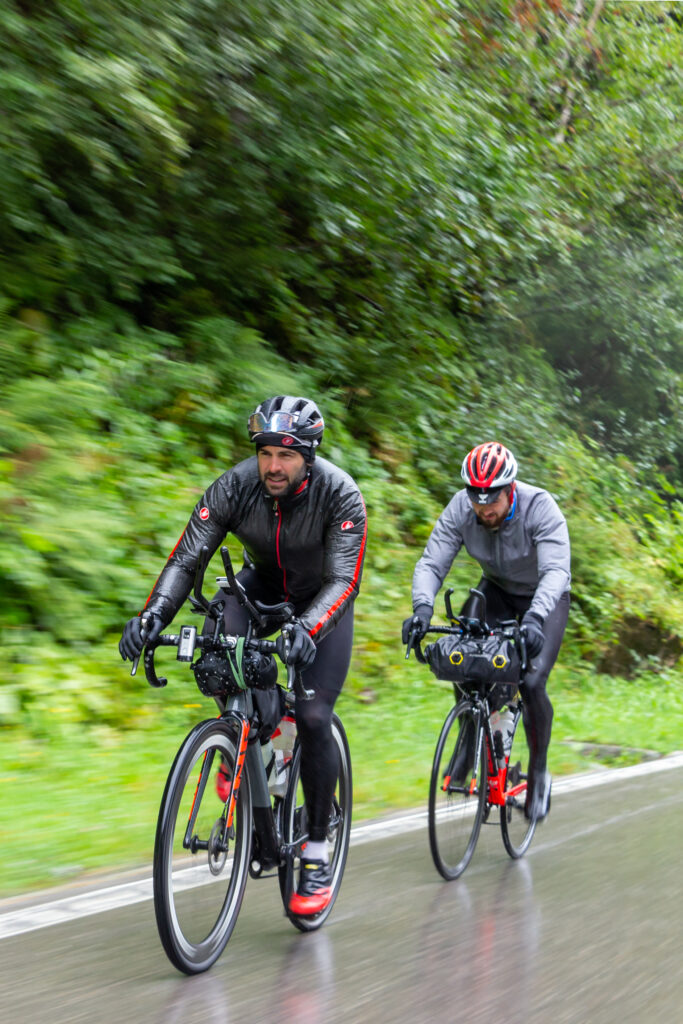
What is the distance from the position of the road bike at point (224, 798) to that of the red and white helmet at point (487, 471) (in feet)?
5.18

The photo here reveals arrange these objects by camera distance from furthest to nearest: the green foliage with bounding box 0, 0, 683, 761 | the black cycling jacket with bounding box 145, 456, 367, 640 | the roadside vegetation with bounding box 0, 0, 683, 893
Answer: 1. the green foliage with bounding box 0, 0, 683, 761
2. the roadside vegetation with bounding box 0, 0, 683, 893
3. the black cycling jacket with bounding box 145, 456, 367, 640

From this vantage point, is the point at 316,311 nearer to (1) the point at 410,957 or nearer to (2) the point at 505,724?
(2) the point at 505,724

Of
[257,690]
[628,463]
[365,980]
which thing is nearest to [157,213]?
[257,690]

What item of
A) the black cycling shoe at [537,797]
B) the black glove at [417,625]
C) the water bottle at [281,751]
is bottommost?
the black cycling shoe at [537,797]

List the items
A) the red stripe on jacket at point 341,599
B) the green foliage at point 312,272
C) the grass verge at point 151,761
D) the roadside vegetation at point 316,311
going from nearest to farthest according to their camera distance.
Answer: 1. the red stripe on jacket at point 341,599
2. the grass verge at point 151,761
3. the roadside vegetation at point 316,311
4. the green foliage at point 312,272

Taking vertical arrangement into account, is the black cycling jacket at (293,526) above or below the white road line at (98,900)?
above

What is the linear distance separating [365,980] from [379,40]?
842cm

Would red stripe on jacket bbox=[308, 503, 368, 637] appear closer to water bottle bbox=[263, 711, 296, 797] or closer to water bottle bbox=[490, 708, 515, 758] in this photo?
water bottle bbox=[263, 711, 296, 797]

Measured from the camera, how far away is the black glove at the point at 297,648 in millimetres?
4031

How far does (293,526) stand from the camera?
15.1ft

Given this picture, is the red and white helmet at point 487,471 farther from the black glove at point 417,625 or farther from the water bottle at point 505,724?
the water bottle at point 505,724

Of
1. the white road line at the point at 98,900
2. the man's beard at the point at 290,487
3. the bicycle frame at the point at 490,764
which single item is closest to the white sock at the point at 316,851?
the white road line at the point at 98,900

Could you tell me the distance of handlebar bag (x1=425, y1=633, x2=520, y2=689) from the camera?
545 centimetres

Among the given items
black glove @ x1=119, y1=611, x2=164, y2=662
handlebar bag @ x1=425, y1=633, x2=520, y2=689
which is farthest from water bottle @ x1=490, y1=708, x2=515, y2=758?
black glove @ x1=119, y1=611, x2=164, y2=662
